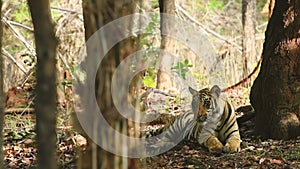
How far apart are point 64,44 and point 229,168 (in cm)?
631

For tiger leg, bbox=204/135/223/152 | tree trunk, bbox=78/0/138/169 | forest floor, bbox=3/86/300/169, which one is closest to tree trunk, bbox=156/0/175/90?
forest floor, bbox=3/86/300/169

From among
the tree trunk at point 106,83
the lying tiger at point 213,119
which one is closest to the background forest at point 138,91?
the tree trunk at point 106,83

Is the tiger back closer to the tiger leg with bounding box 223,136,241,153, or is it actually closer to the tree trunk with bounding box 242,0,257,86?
the tiger leg with bounding box 223,136,241,153

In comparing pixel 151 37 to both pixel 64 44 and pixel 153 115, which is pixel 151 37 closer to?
pixel 64 44

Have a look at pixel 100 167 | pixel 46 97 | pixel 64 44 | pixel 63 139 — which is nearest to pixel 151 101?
pixel 64 44

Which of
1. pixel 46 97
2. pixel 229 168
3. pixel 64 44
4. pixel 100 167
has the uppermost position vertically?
pixel 64 44

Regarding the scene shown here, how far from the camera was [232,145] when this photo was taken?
19.6 feet

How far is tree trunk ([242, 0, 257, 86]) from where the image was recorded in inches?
449

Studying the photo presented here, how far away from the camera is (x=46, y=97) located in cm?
202

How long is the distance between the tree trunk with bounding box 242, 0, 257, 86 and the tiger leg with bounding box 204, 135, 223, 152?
208 inches

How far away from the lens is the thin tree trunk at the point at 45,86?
2.02 metres

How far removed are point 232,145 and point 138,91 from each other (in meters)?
2.63

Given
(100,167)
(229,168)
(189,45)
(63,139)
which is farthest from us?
(189,45)

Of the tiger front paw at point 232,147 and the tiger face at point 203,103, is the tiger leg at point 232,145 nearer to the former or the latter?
the tiger front paw at point 232,147
